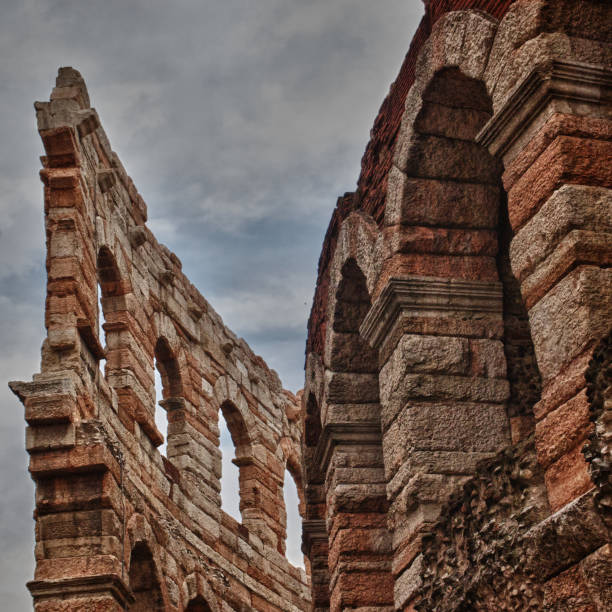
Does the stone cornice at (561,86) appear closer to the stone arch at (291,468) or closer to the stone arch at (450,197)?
the stone arch at (450,197)

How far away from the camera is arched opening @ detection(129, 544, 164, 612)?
949cm

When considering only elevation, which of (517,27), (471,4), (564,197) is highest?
(471,4)

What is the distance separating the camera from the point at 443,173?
22.8 feet

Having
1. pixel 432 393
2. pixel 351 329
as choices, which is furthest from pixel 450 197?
pixel 351 329

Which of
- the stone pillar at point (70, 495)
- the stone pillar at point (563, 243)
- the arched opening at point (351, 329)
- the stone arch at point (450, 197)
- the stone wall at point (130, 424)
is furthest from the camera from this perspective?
the arched opening at point (351, 329)

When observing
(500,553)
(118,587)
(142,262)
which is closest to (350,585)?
→ (118,587)

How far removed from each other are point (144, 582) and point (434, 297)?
4.69 metres

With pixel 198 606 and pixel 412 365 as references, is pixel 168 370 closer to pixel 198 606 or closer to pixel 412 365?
pixel 198 606

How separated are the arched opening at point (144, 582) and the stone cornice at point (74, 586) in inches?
68.6

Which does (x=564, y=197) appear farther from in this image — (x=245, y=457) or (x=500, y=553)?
(x=245, y=457)

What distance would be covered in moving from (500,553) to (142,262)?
24.9ft

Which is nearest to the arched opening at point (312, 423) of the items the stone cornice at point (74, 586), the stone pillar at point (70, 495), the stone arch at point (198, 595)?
the stone arch at point (198, 595)

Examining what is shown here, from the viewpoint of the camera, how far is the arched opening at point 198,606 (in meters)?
10.8

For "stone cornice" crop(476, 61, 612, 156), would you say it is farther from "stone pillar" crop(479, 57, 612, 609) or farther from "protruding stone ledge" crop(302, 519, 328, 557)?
"protruding stone ledge" crop(302, 519, 328, 557)
